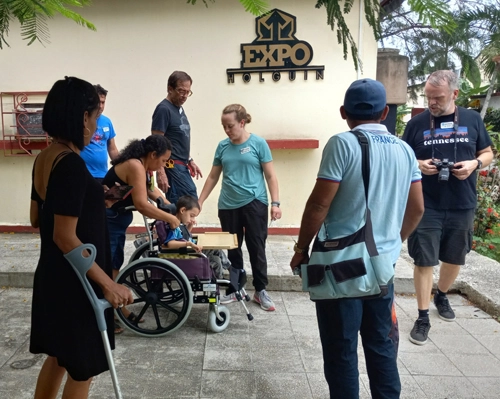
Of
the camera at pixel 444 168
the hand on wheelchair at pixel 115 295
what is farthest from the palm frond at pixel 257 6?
the camera at pixel 444 168

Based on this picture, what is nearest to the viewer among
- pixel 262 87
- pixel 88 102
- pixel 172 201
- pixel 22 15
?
pixel 22 15

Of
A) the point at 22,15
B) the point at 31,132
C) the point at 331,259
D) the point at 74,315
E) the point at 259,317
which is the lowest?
the point at 259,317

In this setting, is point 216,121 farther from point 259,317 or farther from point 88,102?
point 88,102

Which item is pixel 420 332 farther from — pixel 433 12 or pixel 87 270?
pixel 433 12

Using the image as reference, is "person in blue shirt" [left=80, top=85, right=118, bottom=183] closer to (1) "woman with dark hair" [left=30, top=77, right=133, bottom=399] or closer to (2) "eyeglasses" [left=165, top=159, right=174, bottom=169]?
(2) "eyeglasses" [left=165, top=159, right=174, bottom=169]

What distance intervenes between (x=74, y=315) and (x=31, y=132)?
15.7 feet

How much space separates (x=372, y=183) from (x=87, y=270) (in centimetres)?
127

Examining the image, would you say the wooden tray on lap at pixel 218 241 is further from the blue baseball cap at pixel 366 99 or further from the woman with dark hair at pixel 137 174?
the blue baseball cap at pixel 366 99

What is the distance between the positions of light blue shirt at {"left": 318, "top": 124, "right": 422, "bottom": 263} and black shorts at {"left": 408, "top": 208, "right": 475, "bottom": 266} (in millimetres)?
1362

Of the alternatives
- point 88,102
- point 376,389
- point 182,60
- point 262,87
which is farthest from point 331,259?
point 182,60

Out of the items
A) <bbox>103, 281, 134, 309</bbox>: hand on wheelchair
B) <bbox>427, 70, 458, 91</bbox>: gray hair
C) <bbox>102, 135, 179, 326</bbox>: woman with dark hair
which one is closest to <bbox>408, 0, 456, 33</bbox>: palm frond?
<bbox>103, 281, 134, 309</bbox>: hand on wheelchair

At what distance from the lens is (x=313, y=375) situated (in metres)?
2.64

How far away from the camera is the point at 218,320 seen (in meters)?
3.27

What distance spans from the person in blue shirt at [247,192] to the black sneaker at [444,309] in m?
1.43
